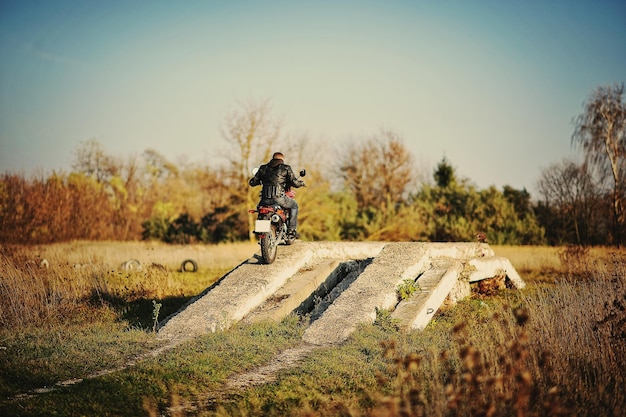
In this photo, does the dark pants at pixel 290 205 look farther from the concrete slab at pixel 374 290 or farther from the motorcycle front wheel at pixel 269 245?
the concrete slab at pixel 374 290

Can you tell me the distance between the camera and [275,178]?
1005 cm

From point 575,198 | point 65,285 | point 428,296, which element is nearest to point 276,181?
point 428,296

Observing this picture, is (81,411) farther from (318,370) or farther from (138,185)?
(138,185)

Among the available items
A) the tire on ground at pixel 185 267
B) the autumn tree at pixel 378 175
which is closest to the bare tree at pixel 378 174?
the autumn tree at pixel 378 175

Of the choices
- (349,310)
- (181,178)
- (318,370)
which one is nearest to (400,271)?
(349,310)

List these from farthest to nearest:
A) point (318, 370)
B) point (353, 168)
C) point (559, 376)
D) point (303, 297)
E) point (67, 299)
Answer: point (353, 168), point (67, 299), point (303, 297), point (318, 370), point (559, 376)

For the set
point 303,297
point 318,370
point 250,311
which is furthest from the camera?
point 303,297

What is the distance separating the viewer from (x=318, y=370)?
20.9 ft

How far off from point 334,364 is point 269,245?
374 centimetres

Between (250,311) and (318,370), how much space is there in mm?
2798

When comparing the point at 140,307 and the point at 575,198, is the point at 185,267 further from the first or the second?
the point at 575,198

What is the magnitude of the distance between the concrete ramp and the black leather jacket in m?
1.20

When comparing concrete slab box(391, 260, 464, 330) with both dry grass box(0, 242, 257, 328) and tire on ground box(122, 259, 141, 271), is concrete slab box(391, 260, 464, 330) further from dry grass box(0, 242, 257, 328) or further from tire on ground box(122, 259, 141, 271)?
tire on ground box(122, 259, 141, 271)

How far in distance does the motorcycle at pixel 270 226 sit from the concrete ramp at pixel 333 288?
0.25 m
